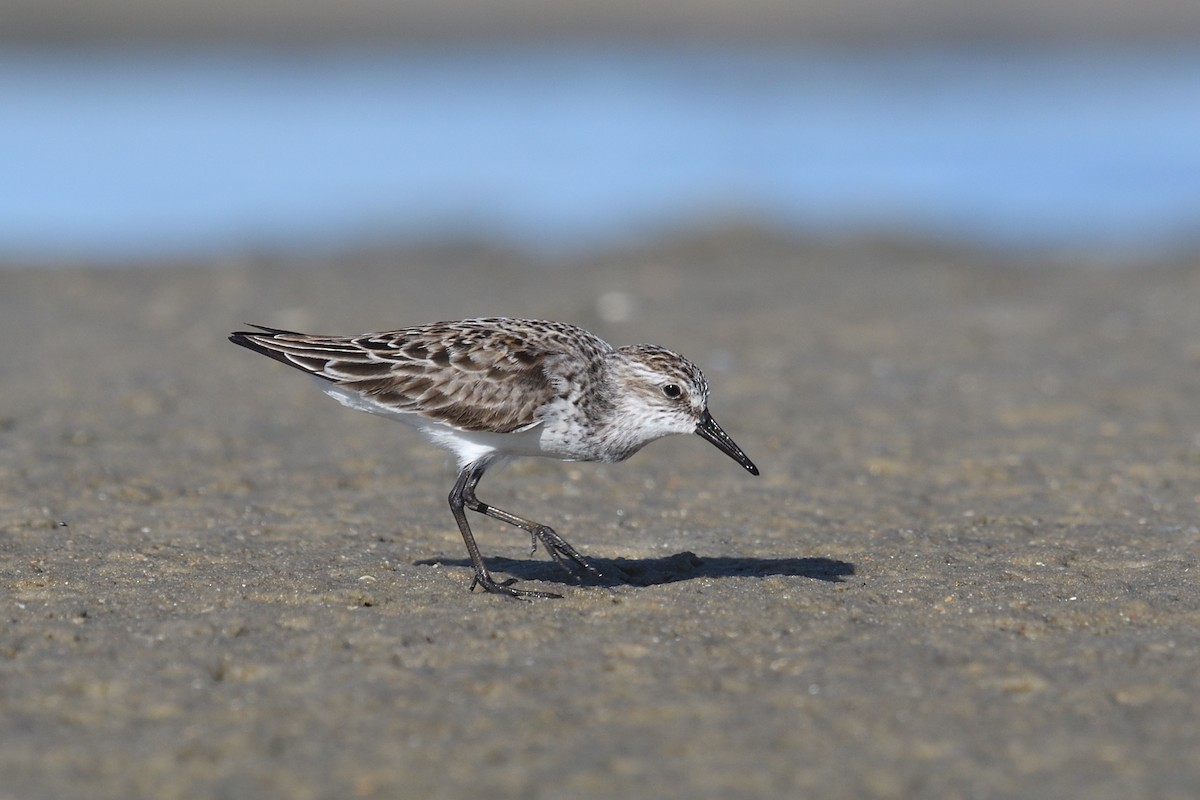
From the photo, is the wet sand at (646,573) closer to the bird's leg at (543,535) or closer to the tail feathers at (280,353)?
the bird's leg at (543,535)

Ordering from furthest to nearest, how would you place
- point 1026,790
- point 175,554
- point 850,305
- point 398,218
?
point 398,218 < point 850,305 < point 175,554 < point 1026,790

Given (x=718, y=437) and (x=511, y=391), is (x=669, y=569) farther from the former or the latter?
(x=511, y=391)

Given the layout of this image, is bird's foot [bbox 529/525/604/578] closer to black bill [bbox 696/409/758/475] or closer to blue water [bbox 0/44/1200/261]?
black bill [bbox 696/409/758/475]

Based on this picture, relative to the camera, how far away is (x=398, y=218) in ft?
67.0

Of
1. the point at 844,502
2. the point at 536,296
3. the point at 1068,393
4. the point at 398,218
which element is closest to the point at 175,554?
the point at 844,502

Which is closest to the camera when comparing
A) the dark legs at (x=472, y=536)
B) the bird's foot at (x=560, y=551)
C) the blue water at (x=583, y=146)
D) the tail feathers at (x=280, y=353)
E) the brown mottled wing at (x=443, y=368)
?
the dark legs at (x=472, y=536)

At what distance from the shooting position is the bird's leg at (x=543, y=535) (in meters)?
7.54

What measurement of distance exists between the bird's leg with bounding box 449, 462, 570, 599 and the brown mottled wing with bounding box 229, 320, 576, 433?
0.33 metres

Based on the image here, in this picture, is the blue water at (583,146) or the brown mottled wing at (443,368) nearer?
the brown mottled wing at (443,368)

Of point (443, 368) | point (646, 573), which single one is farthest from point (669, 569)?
point (443, 368)

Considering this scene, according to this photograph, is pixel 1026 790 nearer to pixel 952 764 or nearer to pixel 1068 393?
pixel 952 764

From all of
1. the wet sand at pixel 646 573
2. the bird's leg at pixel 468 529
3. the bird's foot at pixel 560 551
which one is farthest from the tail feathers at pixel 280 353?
the bird's foot at pixel 560 551

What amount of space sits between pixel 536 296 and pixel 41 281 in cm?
518

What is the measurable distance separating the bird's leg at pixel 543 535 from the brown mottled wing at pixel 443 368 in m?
0.43
